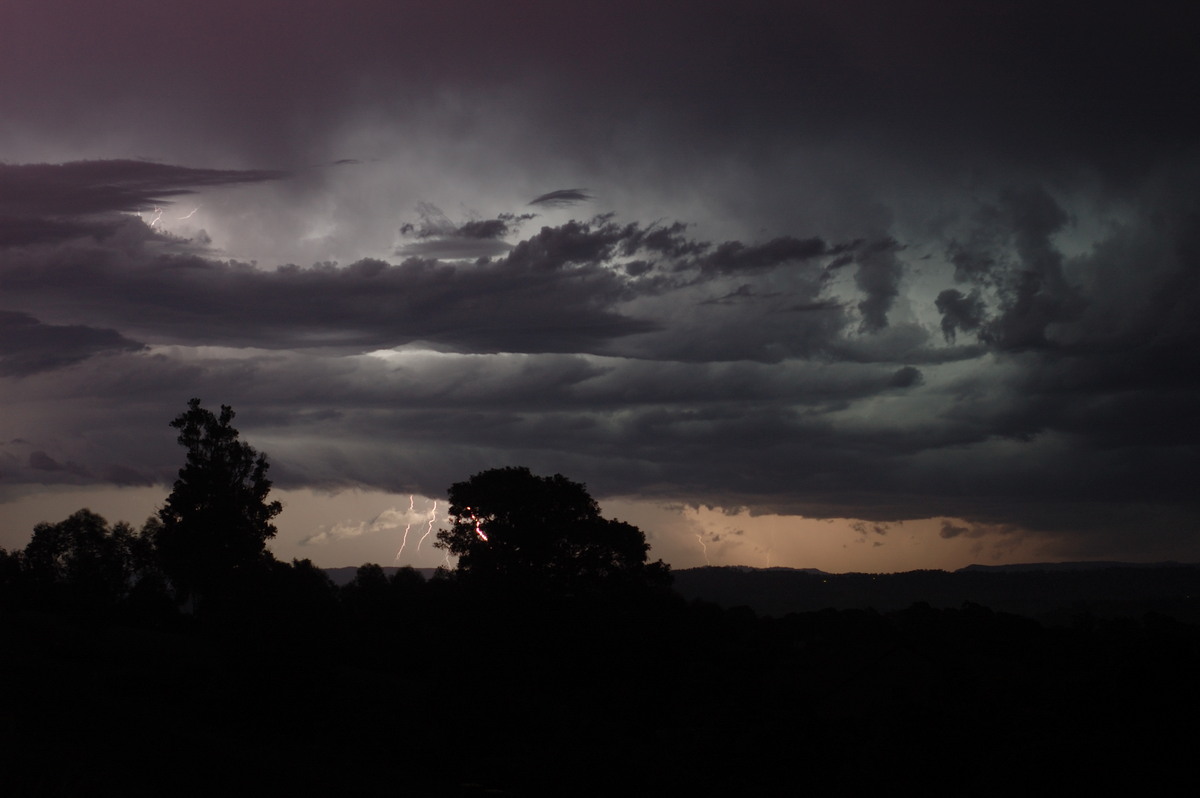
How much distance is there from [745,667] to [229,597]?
33.8m

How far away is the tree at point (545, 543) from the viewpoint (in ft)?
221

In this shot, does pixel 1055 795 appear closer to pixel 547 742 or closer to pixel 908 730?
pixel 908 730

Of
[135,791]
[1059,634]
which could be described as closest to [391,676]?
[135,791]

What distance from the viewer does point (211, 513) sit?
75.6 m

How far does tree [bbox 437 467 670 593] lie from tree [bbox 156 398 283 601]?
1715 cm

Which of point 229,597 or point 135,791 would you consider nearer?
point 135,791

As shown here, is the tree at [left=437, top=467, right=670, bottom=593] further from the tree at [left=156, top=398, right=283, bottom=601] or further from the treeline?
the tree at [left=156, top=398, right=283, bottom=601]

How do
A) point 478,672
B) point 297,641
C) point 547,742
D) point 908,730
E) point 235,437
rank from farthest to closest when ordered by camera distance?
point 235,437 → point 478,672 → point 297,641 → point 547,742 → point 908,730

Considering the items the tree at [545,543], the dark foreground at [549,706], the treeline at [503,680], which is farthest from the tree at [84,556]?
the tree at [545,543]

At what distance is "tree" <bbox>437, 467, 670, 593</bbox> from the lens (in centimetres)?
6744

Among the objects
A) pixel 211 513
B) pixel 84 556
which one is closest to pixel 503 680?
pixel 211 513

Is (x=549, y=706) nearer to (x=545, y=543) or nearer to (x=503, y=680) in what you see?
(x=503, y=680)

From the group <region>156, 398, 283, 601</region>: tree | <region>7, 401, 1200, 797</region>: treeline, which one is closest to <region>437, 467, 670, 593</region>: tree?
<region>7, 401, 1200, 797</region>: treeline

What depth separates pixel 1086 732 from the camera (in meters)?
33.1
